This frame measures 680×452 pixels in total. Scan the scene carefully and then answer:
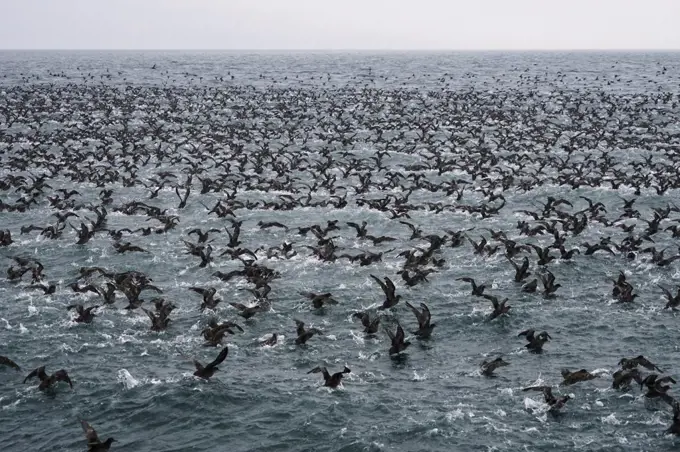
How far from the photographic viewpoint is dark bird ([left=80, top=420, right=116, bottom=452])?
17.7 m

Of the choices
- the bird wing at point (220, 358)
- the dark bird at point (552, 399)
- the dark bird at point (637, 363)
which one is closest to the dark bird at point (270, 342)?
the bird wing at point (220, 358)

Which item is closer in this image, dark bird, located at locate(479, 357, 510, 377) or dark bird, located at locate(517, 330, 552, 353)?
dark bird, located at locate(479, 357, 510, 377)

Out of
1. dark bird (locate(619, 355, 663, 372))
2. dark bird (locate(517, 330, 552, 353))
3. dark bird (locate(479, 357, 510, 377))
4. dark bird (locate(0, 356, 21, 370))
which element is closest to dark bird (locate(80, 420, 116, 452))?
dark bird (locate(0, 356, 21, 370))

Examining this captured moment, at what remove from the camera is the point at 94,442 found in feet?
58.0

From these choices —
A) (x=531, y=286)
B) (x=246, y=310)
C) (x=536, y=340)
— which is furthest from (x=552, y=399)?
→ (x=246, y=310)

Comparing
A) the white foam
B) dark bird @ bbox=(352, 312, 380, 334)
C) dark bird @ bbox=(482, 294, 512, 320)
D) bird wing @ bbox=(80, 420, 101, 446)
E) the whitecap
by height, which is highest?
dark bird @ bbox=(482, 294, 512, 320)

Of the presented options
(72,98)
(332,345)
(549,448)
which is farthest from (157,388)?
(72,98)

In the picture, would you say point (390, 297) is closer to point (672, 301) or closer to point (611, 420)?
point (611, 420)

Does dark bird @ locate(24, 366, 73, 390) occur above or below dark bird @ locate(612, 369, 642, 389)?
below

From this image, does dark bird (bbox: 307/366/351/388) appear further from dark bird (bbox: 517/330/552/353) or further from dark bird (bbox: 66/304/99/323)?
dark bird (bbox: 66/304/99/323)

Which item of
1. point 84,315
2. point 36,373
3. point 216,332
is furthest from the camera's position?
point 84,315

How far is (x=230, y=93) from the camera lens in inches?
4107

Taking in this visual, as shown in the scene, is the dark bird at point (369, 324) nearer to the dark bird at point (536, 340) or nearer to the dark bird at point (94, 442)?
the dark bird at point (536, 340)

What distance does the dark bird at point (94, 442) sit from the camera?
17.7 metres
